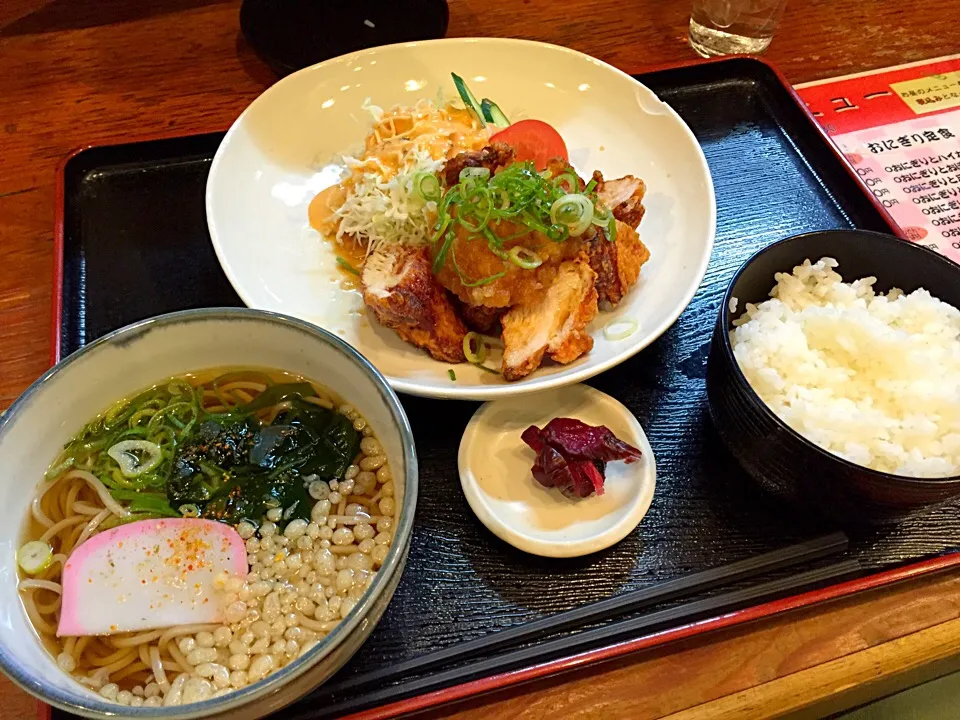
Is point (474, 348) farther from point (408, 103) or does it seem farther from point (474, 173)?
point (408, 103)

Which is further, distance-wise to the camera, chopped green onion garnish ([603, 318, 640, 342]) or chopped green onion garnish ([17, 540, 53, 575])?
chopped green onion garnish ([603, 318, 640, 342])

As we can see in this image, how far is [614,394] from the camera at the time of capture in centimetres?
179

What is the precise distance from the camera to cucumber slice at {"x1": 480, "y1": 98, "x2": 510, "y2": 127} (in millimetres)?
2250

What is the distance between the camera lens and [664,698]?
137 cm

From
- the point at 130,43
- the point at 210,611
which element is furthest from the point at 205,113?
the point at 210,611

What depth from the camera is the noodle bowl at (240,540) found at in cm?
121

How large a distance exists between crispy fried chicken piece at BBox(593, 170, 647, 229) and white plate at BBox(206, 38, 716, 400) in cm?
11

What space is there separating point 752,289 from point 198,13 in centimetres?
223

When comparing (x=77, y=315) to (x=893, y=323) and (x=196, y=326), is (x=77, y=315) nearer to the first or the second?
(x=196, y=326)

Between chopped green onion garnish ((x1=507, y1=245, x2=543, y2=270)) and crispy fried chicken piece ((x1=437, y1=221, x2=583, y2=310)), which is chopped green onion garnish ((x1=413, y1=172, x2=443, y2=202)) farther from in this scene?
chopped green onion garnish ((x1=507, y1=245, x2=543, y2=270))

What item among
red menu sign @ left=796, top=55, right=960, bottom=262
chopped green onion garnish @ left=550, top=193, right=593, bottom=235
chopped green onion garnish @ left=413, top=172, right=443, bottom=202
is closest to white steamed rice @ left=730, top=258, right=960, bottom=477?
chopped green onion garnish @ left=550, top=193, right=593, bottom=235

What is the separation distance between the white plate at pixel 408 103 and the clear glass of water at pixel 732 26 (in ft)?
2.00

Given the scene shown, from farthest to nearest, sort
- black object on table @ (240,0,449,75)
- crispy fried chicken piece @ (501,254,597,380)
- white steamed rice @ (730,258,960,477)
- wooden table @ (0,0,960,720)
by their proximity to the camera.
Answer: black object on table @ (240,0,449,75), crispy fried chicken piece @ (501,254,597,380), white steamed rice @ (730,258,960,477), wooden table @ (0,0,960,720)

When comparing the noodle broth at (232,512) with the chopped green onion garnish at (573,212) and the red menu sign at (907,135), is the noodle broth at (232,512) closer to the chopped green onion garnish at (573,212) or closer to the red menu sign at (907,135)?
the chopped green onion garnish at (573,212)
